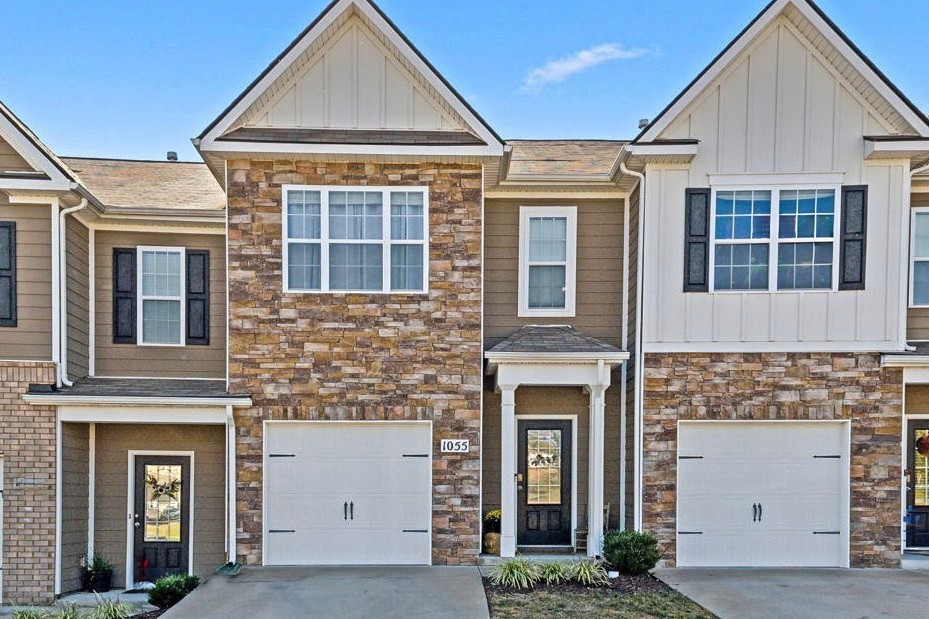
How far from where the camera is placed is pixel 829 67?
9453 millimetres

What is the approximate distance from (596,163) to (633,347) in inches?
131

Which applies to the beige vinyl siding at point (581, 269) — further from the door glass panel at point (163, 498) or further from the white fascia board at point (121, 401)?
the door glass panel at point (163, 498)

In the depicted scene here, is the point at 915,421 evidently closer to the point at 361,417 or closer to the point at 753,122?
the point at 753,122

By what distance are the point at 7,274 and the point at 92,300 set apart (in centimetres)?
130

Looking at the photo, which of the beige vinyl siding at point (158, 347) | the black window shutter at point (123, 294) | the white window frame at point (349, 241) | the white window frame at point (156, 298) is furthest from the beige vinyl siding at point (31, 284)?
the white window frame at point (349, 241)

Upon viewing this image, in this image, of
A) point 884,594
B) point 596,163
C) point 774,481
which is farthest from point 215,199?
point 884,594

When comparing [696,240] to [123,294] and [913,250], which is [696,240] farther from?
[123,294]

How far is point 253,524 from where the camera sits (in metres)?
9.40

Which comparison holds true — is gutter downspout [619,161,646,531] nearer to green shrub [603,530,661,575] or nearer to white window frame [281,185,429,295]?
green shrub [603,530,661,575]

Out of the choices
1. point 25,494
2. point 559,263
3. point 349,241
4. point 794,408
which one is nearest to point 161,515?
point 25,494

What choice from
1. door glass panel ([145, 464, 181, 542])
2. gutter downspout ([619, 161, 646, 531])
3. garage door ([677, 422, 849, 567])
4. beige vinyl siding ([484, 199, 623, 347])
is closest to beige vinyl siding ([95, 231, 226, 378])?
door glass panel ([145, 464, 181, 542])

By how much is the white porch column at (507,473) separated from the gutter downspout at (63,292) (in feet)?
21.2

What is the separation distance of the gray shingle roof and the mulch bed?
3.10 metres

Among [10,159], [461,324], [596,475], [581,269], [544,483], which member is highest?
[10,159]
